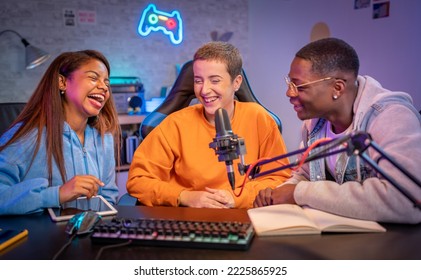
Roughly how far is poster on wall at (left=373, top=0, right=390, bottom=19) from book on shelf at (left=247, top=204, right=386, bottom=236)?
3238mm

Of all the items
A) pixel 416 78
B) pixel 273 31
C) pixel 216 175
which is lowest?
pixel 216 175

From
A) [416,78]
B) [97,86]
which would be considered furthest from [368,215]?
[416,78]

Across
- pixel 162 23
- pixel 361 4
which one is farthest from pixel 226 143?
pixel 162 23

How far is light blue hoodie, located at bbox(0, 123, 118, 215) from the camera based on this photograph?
1.44 metres

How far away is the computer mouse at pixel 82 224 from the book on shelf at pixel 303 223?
426mm

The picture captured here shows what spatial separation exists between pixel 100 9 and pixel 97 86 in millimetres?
3495

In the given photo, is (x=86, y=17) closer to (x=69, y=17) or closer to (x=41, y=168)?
(x=69, y=17)

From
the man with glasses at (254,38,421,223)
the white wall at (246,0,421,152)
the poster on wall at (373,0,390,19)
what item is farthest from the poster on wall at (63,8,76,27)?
the man with glasses at (254,38,421,223)

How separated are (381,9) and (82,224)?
365cm

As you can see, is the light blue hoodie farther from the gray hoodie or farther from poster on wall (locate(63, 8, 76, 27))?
poster on wall (locate(63, 8, 76, 27))

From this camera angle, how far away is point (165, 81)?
5.43 m

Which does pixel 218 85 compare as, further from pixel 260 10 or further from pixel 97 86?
pixel 260 10

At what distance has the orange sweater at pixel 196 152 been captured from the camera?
6.23 feet

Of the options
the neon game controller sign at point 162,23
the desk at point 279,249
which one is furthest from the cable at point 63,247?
the neon game controller sign at point 162,23
